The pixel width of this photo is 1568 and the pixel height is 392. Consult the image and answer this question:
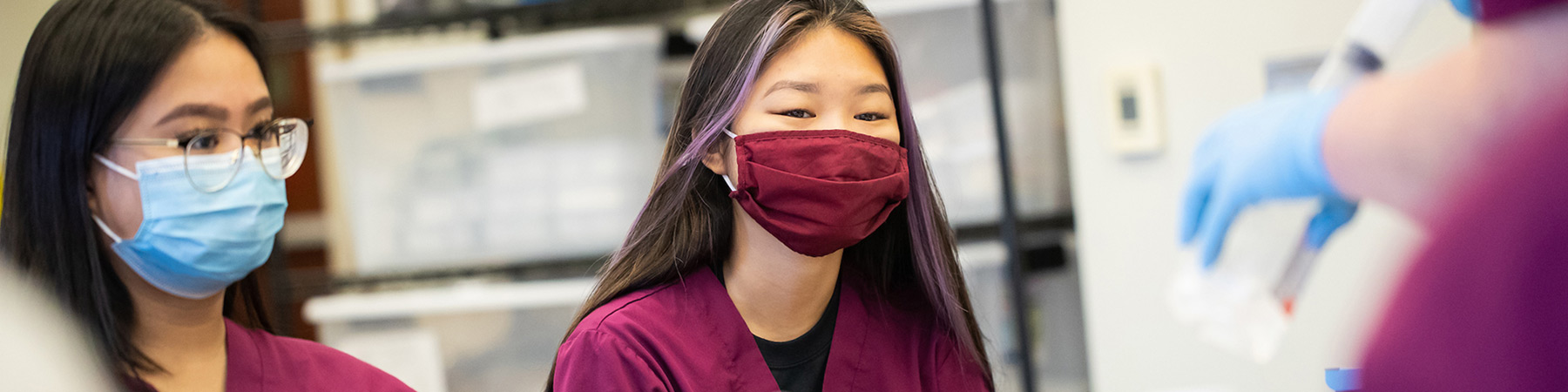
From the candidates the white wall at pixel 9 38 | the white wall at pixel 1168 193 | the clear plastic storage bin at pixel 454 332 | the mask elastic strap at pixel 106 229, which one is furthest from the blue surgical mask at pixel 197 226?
the white wall at pixel 1168 193

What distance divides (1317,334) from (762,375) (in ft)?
3.35

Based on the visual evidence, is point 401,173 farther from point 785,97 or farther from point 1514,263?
point 1514,263

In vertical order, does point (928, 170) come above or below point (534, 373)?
above

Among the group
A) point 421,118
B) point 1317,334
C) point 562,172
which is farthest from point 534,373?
point 1317,334

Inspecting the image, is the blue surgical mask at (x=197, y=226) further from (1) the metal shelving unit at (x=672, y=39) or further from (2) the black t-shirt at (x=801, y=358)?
(1) the metal shelving unit at (x=672, y=39)

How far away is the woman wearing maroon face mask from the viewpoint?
0.87m

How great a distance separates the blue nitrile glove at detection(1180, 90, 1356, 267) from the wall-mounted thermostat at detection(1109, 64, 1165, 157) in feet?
1.55

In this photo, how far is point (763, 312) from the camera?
955 millimetres

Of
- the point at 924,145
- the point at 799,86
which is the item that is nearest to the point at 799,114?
the point at 799,86

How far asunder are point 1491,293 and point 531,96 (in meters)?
1.70

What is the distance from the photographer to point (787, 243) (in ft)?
2.92

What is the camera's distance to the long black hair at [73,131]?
802 mm

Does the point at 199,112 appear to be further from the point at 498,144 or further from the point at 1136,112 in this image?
the point at 1136,112

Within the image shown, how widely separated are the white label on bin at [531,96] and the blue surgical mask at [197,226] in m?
0.88
